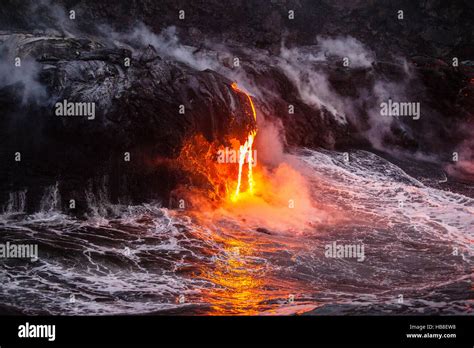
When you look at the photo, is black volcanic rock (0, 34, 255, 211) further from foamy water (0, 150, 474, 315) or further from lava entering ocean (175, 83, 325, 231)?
foamy water (0, 150, 474, 315)

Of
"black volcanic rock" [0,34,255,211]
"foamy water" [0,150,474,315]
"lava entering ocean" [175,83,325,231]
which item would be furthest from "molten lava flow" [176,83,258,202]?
"foamy water" [0,150,474,315]

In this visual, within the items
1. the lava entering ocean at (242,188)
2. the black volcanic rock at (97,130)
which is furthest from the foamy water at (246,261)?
the black volcanic rock at (97,130)

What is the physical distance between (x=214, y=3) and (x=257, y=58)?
5430mm

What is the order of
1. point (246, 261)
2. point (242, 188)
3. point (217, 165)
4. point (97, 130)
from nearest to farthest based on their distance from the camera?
point (246, 261)
point (97, 130)
point (217, 165)
point (242, 188)

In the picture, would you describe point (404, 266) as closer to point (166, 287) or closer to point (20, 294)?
point (166, 287)

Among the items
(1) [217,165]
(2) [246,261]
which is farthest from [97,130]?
(2) [246,261]

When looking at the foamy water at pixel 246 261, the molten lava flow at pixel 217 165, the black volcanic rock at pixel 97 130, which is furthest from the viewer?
the molten lava flow at pixel 217 165

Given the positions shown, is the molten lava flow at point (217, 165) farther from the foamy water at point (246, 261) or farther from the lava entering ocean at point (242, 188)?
the foamy water at point (246, 261)

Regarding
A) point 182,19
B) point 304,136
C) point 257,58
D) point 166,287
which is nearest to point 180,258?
point 166,287

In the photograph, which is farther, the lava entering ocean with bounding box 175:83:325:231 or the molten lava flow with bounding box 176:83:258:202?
the molten lava flow with bounding box 176:83:258:202

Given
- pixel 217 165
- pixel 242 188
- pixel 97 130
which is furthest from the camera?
pixel 242 188

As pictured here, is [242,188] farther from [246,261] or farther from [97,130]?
[246,261]

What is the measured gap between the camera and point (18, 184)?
10.1 metres

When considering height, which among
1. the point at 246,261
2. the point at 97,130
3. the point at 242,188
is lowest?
the point at 246,261
